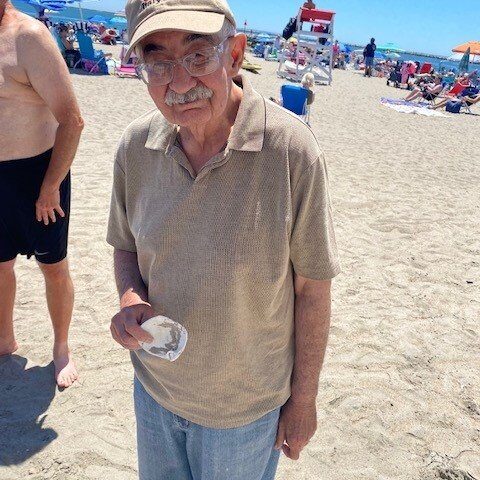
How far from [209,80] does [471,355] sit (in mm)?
3053

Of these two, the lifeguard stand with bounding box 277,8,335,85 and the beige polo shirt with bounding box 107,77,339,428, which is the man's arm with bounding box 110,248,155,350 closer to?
the beige polo shirt with bounding box 107,77,339,428

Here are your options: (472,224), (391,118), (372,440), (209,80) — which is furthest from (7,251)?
(391,118)

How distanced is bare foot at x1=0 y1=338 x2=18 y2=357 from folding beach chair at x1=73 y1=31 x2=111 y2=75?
1405 centimetres

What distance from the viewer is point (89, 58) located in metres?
15.1

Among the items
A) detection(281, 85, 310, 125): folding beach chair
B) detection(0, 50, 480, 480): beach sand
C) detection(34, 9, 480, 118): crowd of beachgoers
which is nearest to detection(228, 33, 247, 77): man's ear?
detection(0, 50, 480, 480): beach sand

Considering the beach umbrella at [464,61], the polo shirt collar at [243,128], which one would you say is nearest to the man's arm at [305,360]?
the polo shirt collar at [243,128]

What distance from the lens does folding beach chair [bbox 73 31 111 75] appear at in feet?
48.7

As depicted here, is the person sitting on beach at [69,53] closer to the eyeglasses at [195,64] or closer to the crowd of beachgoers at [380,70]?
the crowd of beachgoers at [380,70]

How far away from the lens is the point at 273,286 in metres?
1.11

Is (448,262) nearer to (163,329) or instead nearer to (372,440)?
(372,440)

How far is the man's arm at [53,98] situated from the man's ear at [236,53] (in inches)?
47.9

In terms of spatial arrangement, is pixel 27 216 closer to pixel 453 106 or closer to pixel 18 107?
pixel 18 107

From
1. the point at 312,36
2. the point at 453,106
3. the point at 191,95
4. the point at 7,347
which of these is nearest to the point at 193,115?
the point at 191,95

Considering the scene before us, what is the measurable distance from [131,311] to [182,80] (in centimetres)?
60
